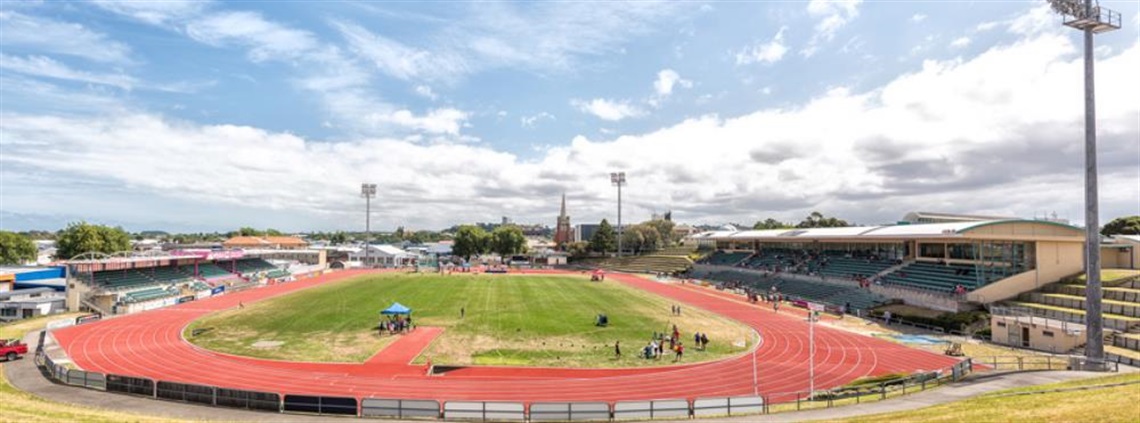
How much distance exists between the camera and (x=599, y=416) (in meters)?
21.0

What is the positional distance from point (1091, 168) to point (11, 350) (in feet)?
176

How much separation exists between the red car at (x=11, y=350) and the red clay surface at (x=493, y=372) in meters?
2.43

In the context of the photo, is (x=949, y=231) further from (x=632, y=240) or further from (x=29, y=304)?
(x=632, y=240)

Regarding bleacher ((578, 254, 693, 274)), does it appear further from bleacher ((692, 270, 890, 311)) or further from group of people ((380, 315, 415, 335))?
group of people ((380, 315, 415, 335))

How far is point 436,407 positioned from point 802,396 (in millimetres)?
14814

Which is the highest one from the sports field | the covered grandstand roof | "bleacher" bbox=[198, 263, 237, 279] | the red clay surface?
the covered grandstand roof

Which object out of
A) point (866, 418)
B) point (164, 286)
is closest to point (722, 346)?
point (866, 418)

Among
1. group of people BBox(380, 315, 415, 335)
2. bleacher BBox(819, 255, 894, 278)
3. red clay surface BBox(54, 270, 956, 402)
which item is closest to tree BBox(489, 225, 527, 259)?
bleacher BBox(819, 255, 894, 278)

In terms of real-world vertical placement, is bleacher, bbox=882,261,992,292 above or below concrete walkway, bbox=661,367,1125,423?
above

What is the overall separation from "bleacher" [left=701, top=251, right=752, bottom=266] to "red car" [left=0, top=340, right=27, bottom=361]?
8229cm

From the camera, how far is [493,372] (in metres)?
29.1

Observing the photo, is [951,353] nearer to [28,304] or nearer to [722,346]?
[722,346]

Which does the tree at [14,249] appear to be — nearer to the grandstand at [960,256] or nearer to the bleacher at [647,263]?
the bleacher at [647,263]

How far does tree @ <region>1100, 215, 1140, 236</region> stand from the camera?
7882 centimetres
